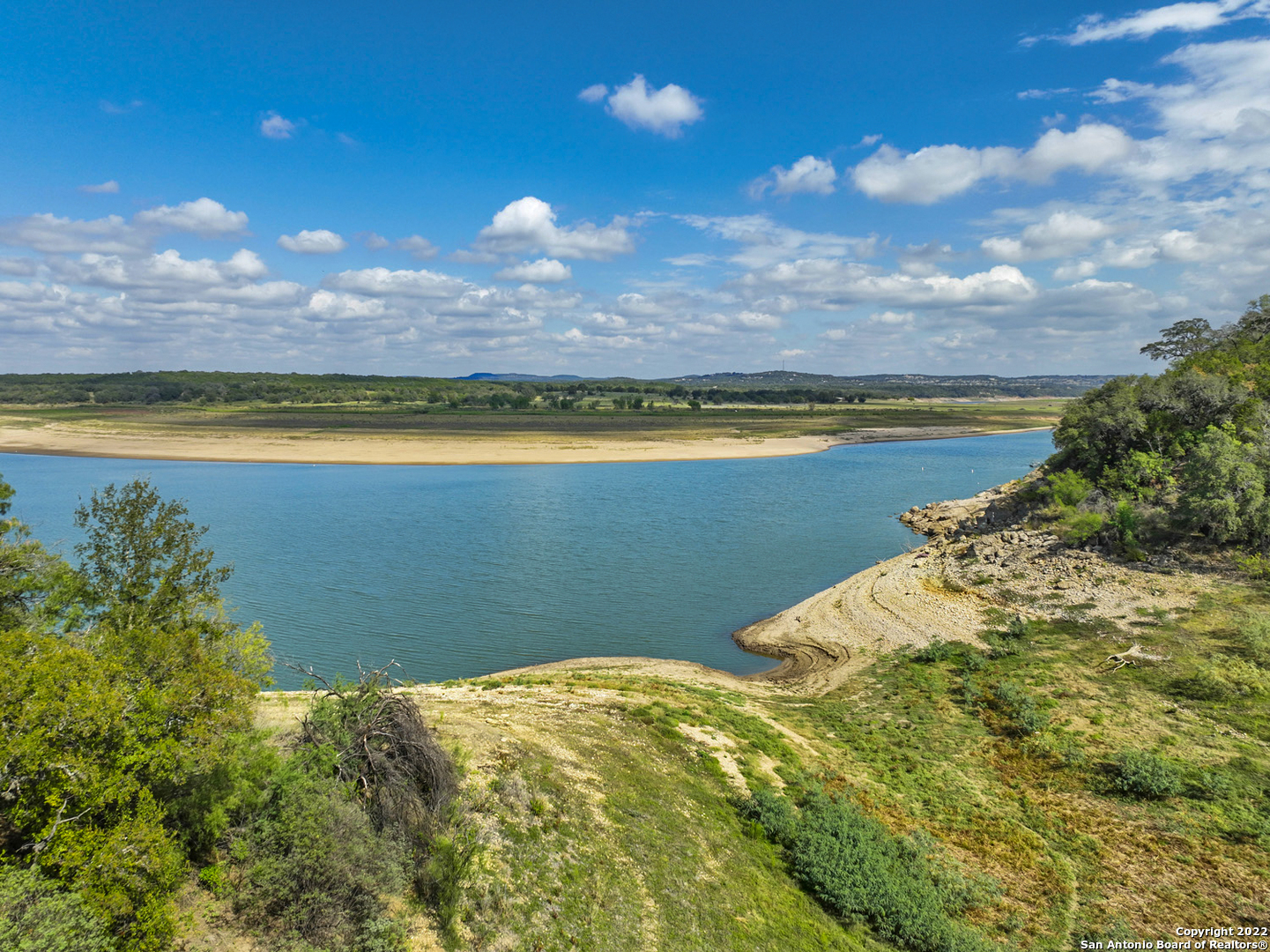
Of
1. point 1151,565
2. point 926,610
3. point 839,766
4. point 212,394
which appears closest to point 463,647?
point 839,766

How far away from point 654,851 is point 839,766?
657cm

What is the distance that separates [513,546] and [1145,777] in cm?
3278

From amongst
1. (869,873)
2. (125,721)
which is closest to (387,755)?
(125,721)

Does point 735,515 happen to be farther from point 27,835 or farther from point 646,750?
point 27,835

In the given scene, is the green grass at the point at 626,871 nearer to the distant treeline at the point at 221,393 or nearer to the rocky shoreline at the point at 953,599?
the rocky shoreline at the point at 953,599

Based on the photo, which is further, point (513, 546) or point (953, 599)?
point (513, 546)

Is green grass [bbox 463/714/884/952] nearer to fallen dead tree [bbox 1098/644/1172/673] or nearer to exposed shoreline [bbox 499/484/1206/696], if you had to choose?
exposed shoreline [bbox 499/484/1206/696]

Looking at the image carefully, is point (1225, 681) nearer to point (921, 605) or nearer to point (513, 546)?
point (921, 605)

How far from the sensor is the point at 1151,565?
90.4 feet

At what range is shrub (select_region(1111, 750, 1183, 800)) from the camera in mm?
14141

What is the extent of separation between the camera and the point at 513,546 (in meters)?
40.8

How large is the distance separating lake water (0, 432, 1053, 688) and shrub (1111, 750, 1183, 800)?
11.5 m

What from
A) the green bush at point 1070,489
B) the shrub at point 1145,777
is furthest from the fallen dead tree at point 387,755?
the green bush at point 1070,489

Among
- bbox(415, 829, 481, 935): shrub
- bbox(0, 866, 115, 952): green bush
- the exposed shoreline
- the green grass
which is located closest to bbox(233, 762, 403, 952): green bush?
bbox(415, 829, 481, 935): shrub
